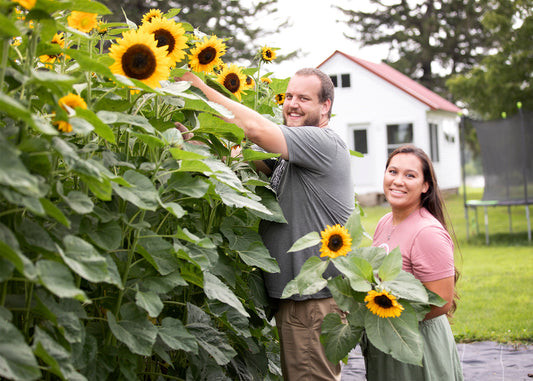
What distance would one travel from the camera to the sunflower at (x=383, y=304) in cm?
200

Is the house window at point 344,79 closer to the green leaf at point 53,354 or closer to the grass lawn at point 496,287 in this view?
the grass lawn at point 496,287

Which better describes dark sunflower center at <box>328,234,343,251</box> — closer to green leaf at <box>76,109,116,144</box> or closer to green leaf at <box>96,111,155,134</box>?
green leaf at <box>96,111,155,134</box>

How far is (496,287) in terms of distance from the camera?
7289 mm

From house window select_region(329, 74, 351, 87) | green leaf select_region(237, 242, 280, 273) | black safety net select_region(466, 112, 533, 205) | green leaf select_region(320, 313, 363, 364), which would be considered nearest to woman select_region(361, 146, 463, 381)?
green leaf select_region(320, 313, 363, 364)

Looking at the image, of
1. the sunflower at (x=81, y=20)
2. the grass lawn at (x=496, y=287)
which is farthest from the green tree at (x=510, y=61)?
the sunflower at (x=81, y=20)

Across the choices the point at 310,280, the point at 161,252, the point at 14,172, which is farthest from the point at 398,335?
the point at 14,172

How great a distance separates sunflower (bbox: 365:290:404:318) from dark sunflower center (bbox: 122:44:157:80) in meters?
0.97

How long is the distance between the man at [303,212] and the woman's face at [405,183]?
0.71 feet

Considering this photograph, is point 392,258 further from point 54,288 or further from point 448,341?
point 54,288

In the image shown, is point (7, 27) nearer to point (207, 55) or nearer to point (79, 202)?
point (79, 202)

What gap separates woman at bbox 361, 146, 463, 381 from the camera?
2451 mm

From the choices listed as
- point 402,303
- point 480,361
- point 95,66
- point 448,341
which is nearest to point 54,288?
point 95,66

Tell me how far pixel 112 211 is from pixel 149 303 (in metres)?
0.28

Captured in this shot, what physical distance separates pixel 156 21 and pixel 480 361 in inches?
148
